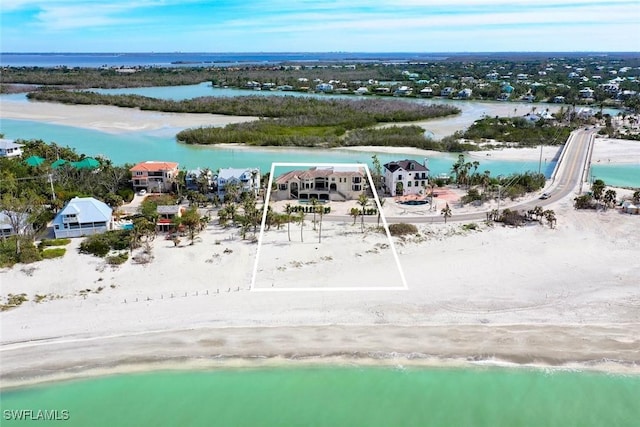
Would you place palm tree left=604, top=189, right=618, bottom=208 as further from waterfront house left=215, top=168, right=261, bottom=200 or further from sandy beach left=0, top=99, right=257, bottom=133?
sandy beach left=0, top=99, right=257, bottom=133

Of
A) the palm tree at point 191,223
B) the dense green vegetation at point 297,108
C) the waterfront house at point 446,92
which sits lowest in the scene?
the palm tree at point 191,223

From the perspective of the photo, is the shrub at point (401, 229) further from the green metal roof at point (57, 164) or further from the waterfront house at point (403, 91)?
the waterfront house at point (403, 91)

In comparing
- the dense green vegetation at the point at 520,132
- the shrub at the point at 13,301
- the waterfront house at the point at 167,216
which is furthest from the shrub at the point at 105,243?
the dense green vegetation at the point at 520,132

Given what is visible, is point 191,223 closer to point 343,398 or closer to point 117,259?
point 117,259

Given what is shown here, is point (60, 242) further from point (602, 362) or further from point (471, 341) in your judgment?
point (602, 362)

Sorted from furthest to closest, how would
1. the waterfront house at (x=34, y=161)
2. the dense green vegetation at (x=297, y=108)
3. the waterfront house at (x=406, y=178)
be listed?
the dense green vegetation at (x=297, y=108)
the waterfront house at (x=34, y=161)
the waterfront house at (x=406, y=178)

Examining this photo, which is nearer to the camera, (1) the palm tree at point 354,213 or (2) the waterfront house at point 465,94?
(1) the palm tree at point 354,213

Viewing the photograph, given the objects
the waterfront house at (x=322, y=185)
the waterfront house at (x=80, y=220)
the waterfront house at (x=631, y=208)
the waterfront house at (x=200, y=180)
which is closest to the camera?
the waterfront house at (x=80, y=220)
